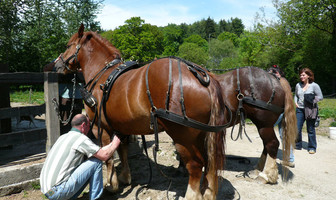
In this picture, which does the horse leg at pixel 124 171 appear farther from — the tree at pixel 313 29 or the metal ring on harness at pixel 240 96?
the tree at pixel 313 29

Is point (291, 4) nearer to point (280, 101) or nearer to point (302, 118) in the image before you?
point (302, 118)

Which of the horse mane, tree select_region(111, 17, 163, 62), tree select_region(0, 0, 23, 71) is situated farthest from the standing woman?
tree select_region(111, 17, 163, 62)

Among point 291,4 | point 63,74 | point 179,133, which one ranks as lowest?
point 179,133

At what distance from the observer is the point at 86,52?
13.0 feet

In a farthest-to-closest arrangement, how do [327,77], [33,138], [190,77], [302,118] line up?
[327,77]
[302,118]
[33,138]
[190,77]

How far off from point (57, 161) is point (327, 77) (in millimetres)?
25889

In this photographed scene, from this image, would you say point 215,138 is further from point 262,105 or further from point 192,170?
point 262,105

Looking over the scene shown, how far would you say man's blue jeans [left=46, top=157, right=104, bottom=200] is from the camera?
2.75m

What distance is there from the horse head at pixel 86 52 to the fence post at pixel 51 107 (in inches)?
9.3

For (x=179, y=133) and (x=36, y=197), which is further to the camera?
(x=36, y=197)

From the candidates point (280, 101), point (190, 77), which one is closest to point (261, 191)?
point (280, 101)

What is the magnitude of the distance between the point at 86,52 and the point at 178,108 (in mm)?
2142

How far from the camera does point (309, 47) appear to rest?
20312 millimetres

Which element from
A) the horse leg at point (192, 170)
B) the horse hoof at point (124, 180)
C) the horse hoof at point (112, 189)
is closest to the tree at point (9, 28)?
the horse hoof at point (124, 180)
